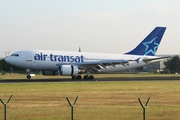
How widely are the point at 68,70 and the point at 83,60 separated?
499 centimetres

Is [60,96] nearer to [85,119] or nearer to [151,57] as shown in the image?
[85,119]

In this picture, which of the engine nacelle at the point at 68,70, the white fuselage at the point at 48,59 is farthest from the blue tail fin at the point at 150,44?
the engine nacelle at the point at 68,70

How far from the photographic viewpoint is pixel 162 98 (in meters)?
28.9

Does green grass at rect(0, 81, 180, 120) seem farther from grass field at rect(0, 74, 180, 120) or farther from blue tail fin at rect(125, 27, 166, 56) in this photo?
blue tail fin at rect(125, 27, 166, 56)

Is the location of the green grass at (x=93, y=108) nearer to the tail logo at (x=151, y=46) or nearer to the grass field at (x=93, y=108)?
the grass field at (x=93, y=108)

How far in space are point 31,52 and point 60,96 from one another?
2555cm

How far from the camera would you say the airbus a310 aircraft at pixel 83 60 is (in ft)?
178

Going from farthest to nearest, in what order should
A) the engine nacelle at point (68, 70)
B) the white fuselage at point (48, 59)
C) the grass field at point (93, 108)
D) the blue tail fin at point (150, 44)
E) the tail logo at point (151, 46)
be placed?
the tail logo at point (151, 46) < the blue tail fin at point (150, 44) < the white fuselage at point (48, 59) < the engine nacelle at point (68, 70) < the grass field at point (93, 108)

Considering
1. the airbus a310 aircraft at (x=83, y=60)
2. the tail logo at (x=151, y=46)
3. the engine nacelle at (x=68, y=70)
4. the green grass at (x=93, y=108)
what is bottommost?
the green grass at (x=93, y=108)

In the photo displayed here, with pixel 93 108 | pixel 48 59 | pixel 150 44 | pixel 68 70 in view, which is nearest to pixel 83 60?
pixel 68 70

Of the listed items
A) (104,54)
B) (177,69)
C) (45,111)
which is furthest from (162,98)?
(177,69)

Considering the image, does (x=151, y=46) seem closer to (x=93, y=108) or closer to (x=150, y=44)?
(x=150, y=44)

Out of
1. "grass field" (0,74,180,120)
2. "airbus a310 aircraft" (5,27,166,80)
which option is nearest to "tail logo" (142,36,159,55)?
"airbus a310 aircraft" (5,27,166,80)

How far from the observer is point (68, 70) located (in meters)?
53.5
